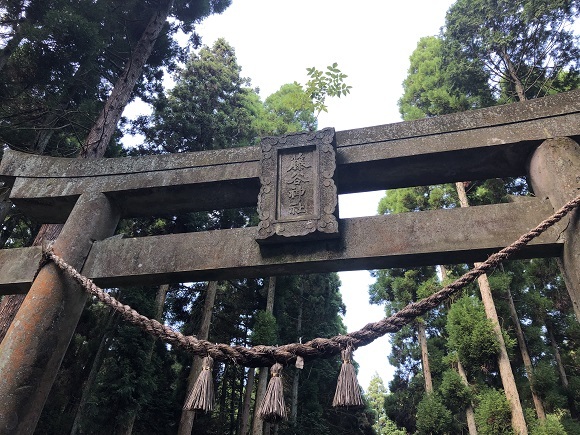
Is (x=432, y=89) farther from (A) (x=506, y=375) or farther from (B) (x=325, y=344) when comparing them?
(B) (x=325, y=344)

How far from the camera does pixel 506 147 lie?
2941 millimetres

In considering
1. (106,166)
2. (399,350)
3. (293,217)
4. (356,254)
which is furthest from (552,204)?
(399,350)

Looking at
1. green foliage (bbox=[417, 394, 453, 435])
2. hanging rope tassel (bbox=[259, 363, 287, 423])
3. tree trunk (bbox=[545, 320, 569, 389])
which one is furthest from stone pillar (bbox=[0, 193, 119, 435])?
tree trunk (bbox=[545, 320, 569, 389])

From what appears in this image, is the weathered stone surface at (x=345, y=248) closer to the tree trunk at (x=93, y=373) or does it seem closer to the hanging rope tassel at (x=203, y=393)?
the hanging rope tassel at (x=203, y=393)

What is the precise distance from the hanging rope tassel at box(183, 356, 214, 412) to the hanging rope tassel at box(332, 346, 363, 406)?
648mm

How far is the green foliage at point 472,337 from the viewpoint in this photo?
8.76 m

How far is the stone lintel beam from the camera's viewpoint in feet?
9.73

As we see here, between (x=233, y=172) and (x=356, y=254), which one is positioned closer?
(x=356, y=254)

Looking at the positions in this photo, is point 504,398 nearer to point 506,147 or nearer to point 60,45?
point 506,147

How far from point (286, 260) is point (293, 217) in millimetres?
324

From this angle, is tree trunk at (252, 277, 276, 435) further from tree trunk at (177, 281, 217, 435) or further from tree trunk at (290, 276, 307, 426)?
tree trunk at (177, 281, 217, 435)

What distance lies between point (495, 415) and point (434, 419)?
2657 millimetres

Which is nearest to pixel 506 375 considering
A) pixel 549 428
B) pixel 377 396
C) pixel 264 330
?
pixel 549 428

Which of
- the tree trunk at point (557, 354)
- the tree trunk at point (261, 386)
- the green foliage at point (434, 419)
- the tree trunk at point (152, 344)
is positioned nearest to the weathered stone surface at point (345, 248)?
the tree trunk at point (152, 344)
